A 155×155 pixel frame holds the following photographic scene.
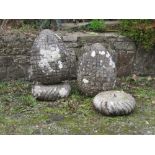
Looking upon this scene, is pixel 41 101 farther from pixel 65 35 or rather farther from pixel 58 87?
pixel 65 35

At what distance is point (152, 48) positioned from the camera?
7.45m

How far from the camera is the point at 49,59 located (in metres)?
6.61

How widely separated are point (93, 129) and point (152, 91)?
1426 millimetres

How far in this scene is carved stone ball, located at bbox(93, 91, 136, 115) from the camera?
6.12 metres

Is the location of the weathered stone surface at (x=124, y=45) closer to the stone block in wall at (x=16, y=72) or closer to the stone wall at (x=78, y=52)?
the stone wall at (x=78, y=52)

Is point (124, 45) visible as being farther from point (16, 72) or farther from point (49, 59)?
point (16, 72)

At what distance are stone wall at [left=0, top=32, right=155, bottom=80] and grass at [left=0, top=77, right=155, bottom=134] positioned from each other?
12.9 inches

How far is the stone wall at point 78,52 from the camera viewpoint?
24.0 feet

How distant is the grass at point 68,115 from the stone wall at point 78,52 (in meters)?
0.33

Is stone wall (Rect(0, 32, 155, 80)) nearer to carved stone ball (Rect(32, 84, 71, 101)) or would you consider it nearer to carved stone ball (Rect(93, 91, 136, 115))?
carved stone ball (Rect(32, 84, 71, 101))

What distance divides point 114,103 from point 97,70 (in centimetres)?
62

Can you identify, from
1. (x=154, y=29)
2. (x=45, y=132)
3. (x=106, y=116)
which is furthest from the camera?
(x=154, y=29)
